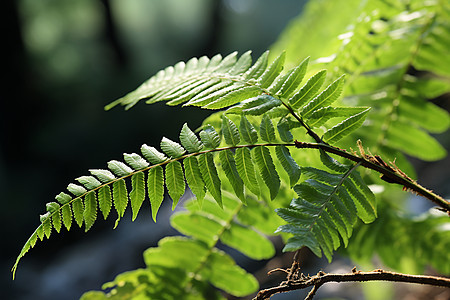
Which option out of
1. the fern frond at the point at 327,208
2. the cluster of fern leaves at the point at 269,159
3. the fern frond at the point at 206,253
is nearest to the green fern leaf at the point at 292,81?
the cluster of fern leaves at the point at 269,159

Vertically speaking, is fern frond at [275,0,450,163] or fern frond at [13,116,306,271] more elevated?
fern frond at [275,0,450,163]

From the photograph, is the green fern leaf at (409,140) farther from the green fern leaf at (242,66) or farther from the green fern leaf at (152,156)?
the green fern leaf at (152,156)

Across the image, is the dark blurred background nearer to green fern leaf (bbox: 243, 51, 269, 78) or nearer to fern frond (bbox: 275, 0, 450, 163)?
fern frond (bbox: 275, 0, 450, 163)

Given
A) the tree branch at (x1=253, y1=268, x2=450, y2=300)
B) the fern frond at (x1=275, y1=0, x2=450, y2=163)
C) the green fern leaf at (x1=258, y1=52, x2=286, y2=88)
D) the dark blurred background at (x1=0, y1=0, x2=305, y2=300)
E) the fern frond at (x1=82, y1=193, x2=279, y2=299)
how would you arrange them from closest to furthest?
the tree branch at (x1=253, y1=268, x2=450, y2=300), the green fern leaf at (x1=258, y1=52, x2=286, y2=88), the fern frond at (x1=82, y1=193, x2=279, y2=299), the fern frond at (x1=275, y1=0, x2=450, y2=163), the dark blurred background at (x1=0, y1=0, x2=305, y2=300)

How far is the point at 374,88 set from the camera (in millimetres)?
1116

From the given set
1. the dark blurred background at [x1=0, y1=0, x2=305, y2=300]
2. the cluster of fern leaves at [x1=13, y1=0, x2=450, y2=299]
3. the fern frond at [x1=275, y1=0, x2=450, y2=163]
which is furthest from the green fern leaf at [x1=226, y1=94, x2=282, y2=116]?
the dark blurred background at [x1=0, y1=0, x2=305, y2=300]

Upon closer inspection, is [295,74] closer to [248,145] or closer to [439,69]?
[248,145]

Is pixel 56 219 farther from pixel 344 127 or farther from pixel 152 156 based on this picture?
pixel 344 127

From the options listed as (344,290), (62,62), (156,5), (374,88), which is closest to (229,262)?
(374,88)

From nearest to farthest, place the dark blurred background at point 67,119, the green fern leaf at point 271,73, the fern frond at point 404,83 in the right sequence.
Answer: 1. the green fern leaf at point 271,73
2. the fern frond at point 404,83
3. the dark blurred background at point 67,119

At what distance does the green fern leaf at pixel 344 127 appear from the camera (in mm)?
520

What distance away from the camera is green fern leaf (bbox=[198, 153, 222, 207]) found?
1.71 feet

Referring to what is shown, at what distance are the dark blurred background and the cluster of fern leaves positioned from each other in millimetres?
3754

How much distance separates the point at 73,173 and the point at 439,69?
554 centimetres
